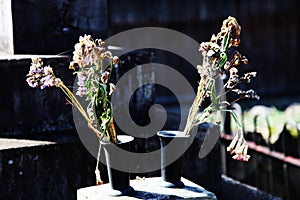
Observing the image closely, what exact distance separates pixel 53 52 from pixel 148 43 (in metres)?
6.47

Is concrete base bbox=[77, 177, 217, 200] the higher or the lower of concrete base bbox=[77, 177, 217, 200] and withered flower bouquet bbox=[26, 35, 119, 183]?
the lower

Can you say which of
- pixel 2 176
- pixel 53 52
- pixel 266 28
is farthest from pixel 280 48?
pixel 2 176

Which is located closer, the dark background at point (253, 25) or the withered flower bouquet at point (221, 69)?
the withered flower bouquet at point (221, 69)

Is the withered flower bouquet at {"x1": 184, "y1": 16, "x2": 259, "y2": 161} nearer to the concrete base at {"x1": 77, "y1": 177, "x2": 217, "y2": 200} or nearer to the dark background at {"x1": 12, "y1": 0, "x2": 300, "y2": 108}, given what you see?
the concrete base at {"x1": 77, "y1": 177, "x2": 217, "y2": 200}

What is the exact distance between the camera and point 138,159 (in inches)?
116

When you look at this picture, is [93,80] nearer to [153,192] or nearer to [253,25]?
[153,192]

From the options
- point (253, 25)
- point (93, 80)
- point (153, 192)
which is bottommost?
point (153, 192)

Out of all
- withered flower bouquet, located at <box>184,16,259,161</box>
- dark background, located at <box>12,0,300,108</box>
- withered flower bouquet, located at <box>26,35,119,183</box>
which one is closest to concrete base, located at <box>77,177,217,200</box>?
withered flower bouquet, located at <box>26,35,119,183</box>

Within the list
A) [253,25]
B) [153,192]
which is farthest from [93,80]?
[253,25]

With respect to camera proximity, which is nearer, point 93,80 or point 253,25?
point 93,80

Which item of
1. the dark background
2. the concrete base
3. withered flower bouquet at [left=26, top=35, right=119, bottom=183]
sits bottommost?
the concrete base

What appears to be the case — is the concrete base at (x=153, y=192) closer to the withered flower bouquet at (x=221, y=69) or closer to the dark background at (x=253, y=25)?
the withered flower bouquet at (x=221, y=69)

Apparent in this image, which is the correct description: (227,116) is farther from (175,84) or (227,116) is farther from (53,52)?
(175,84)

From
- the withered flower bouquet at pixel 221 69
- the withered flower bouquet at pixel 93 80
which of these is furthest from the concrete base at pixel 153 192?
the withered flower bouquet at pixel 221 69
